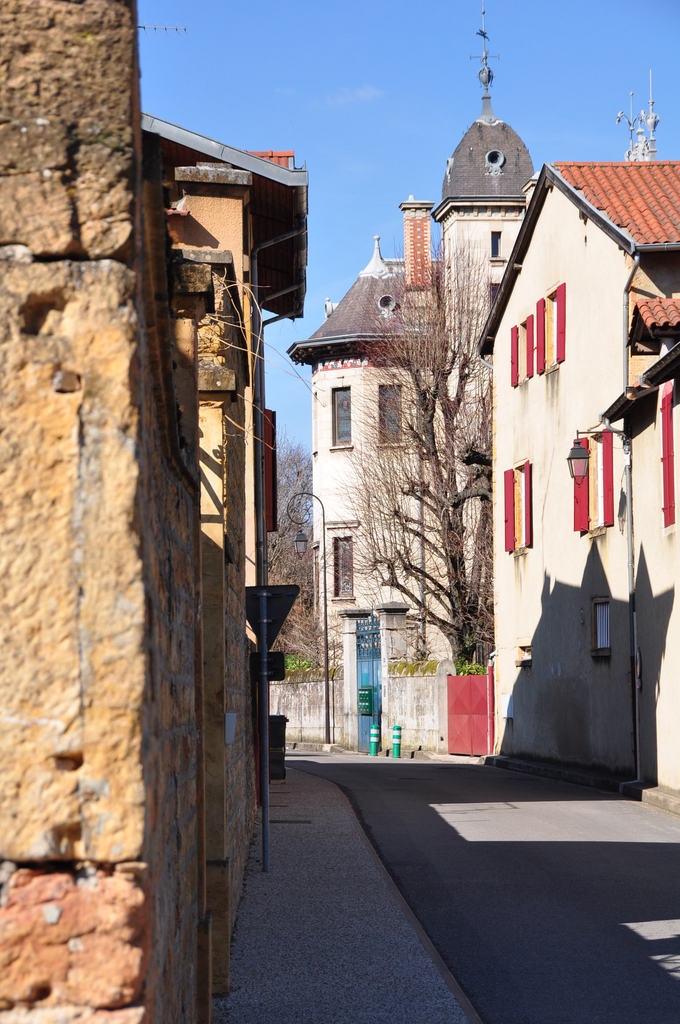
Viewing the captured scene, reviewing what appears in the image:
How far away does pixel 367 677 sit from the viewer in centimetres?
3478

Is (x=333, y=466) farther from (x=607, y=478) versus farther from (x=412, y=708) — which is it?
(x=607, y=478)

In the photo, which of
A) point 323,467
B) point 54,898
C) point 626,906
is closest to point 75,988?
point 54,898

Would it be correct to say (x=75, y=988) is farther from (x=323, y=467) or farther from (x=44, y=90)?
(x=323, y=467)

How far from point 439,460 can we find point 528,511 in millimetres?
7038

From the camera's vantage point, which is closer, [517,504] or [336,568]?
[517,504]

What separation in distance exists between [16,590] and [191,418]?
258cm

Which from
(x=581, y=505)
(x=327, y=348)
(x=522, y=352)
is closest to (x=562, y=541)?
(x=581, y=505)

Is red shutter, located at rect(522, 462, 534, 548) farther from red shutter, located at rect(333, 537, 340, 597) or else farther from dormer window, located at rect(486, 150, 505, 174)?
dormer window, located at rect(486, 150, 505, 174)

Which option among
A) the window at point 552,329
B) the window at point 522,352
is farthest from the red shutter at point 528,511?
the window at point 552,329

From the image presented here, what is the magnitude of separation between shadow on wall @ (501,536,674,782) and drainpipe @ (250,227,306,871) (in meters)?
5.50

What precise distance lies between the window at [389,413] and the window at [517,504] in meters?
6.89

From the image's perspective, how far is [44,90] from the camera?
8.81 ft

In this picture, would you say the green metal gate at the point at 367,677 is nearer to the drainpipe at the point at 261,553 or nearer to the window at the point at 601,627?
the window at the point at 601,627

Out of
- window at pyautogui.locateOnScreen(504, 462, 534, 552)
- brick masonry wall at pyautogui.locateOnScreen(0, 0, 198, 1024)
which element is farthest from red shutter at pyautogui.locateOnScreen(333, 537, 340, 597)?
brick masonry wall at pyautogui.locateOnScreen(0, 0, 198, 1024)
